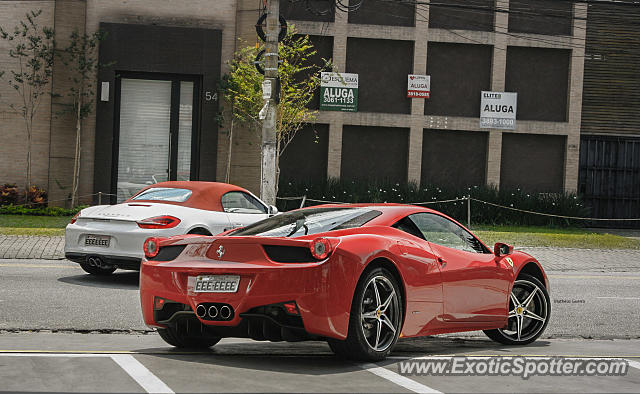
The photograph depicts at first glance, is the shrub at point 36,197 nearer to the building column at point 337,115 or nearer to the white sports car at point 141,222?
the building column at point 337,115

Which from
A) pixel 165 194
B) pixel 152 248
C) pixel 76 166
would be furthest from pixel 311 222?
pixel 76 166

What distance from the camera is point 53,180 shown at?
27344mm

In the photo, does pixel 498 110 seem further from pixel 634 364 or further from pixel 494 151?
pixel 634 364

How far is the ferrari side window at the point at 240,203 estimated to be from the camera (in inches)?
541

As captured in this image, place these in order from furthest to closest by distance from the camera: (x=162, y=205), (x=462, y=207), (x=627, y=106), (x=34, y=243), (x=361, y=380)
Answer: (x=627, y=106), (x=462, y=207), (x=34, y=243), (x=162, y=205), (x=361, y=380)

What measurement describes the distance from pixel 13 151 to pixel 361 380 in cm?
2305

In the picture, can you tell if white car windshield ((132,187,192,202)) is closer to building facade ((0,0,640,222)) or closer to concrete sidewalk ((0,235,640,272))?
concrete sidewalk ((0,235,640,272))

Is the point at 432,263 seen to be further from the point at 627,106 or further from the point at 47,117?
the point at 627,106

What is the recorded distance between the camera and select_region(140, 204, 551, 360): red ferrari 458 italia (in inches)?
257

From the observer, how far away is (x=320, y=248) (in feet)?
21.5

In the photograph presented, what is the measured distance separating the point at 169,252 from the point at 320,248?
4.60ft

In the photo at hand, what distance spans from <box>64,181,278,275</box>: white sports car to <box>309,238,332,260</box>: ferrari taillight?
6.00m

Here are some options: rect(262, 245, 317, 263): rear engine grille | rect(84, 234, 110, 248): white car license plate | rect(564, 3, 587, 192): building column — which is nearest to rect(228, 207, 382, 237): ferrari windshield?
rect(262, 245, 317, 263): rear engine grille

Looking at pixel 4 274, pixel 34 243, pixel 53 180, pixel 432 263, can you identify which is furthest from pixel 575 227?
pixel 432 263
